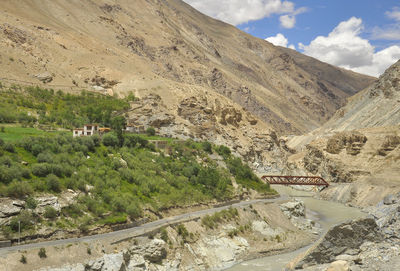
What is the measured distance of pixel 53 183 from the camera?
27.1m

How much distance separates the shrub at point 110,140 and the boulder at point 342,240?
29.8 m

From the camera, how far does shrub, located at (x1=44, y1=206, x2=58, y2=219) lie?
24.2 meters

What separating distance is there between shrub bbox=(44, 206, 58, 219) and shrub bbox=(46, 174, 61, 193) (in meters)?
2.67

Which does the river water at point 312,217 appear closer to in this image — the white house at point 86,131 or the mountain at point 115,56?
the white house at point 86,131

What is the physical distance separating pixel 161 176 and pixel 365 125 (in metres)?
65.9

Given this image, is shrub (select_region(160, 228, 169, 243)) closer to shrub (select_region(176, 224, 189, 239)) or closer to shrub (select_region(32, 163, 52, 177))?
shrub (select_region(176, 224, 189, 239))

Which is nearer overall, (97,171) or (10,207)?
(10,207)

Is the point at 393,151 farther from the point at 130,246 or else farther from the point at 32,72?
the point at 32,72

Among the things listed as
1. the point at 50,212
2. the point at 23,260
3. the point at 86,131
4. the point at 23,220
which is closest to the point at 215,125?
the point at 86,131

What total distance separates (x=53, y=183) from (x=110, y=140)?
1483 cm

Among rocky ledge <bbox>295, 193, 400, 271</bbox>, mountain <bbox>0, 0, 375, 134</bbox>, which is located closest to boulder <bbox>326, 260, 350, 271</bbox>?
rocky ledge <bbox>295, 193, 400, 271</bbox>

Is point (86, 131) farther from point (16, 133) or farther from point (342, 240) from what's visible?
point (342, 240)

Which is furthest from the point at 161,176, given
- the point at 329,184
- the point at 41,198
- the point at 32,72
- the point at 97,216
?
the point at 32,72

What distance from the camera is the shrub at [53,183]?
27016 millimetres
